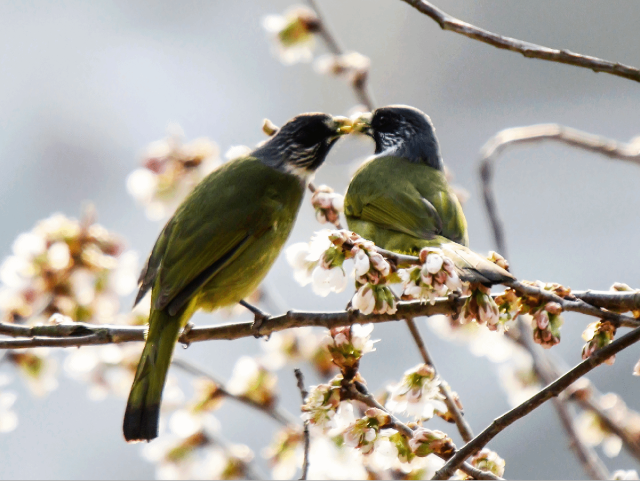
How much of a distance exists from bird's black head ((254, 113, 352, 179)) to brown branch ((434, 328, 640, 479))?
1741mm

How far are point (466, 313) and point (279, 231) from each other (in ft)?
4.24

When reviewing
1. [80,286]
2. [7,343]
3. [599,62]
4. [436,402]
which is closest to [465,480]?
[436,402]

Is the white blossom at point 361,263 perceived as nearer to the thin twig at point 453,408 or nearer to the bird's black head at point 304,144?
the thin twig at point 453,408

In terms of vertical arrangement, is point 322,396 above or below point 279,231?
below

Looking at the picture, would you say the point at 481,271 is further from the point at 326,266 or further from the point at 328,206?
the point at 328,206

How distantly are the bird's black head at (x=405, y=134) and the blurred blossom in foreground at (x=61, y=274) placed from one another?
1.28 meters

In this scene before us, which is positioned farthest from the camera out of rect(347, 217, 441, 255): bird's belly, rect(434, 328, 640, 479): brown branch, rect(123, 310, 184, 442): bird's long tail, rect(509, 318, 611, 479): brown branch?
rect(347, 217, 441, 255): bird's belly

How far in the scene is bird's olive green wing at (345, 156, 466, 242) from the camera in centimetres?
230

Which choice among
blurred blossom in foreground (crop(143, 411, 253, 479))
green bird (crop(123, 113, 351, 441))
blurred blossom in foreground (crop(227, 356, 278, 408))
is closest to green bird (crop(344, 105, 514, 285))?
green bird (crop(123, 113, 351, 441))

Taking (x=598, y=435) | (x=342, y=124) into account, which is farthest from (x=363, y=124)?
(x=598, y=435)

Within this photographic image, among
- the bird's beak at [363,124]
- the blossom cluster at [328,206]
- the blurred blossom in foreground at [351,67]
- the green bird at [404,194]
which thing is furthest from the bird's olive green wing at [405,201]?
the blurred blossom in foreground at [351,67]

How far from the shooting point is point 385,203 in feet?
8.18

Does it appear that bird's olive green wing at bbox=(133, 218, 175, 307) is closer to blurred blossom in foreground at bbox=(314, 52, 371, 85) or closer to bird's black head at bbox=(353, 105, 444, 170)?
blurred blossom in foreground at bbox=(314, 52, 371, 85)

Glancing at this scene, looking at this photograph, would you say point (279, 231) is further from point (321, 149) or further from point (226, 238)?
point (321, 149)
